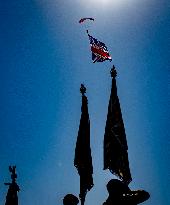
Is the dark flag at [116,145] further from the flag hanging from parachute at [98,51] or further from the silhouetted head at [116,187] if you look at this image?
the silhouetted head at [116,187]

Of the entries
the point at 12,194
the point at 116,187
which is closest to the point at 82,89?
the point at 12,194

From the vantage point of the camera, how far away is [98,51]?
15836mm

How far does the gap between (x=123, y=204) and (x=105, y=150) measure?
26.2 feet

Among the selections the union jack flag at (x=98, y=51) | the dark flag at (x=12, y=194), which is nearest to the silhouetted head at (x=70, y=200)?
the dark flag at (x=12, y=194)

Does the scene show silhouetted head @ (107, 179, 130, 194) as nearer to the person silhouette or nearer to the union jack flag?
the person silhouette

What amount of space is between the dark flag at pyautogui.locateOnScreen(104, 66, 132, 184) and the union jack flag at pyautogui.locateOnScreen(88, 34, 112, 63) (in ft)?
10.9

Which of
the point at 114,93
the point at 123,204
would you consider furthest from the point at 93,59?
the point at 123,204

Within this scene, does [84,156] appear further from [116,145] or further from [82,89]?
[82,89]

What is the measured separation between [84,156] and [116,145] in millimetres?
1362

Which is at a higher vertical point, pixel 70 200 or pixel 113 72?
pixel 113 72

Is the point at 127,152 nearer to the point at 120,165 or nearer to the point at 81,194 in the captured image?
the point at 120,165

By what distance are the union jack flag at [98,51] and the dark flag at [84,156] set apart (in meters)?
3.19

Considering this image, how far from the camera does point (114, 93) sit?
43.7ft

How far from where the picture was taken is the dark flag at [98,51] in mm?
15696
